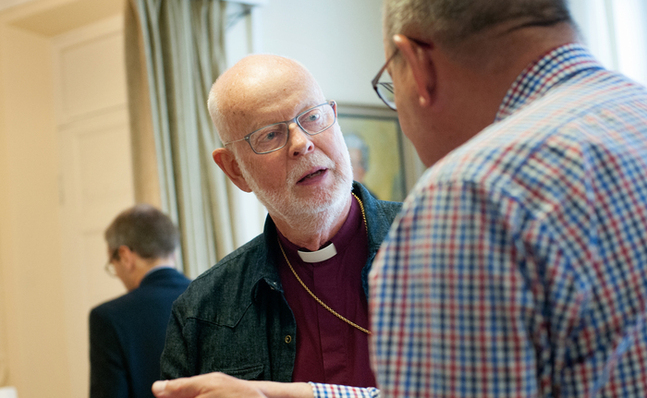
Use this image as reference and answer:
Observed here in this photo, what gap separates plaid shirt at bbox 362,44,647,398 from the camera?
26.0 inches

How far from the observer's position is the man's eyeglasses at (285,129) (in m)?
1.72

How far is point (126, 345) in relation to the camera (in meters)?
2.70

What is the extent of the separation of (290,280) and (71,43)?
3684 mm

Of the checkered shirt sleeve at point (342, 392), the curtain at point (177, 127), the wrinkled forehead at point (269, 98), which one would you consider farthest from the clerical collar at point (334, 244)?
the curtain at point (177, 127)

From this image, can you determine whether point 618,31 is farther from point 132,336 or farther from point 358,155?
point 132,336

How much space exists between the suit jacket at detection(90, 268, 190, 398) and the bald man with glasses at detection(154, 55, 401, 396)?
118cm

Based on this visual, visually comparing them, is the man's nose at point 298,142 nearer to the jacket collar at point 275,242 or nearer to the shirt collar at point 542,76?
the jacket collar at point 275,242

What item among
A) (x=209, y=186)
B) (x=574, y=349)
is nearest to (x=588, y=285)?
Answer: (x=574, y=349)

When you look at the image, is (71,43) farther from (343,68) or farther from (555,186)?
(555,186)

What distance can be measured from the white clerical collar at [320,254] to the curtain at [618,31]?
222 cm

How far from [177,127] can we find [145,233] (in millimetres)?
747

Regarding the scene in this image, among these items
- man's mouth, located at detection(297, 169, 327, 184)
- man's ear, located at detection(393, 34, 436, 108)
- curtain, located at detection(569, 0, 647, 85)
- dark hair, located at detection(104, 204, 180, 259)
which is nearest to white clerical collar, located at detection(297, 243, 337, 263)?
man's mouth, located at detection(297, 169, 327, 184)

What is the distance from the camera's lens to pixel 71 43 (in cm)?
464

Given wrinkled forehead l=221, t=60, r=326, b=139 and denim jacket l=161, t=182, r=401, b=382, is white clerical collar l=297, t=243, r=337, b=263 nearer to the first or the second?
denim jacket l=161, t=182, r=401, b=382
